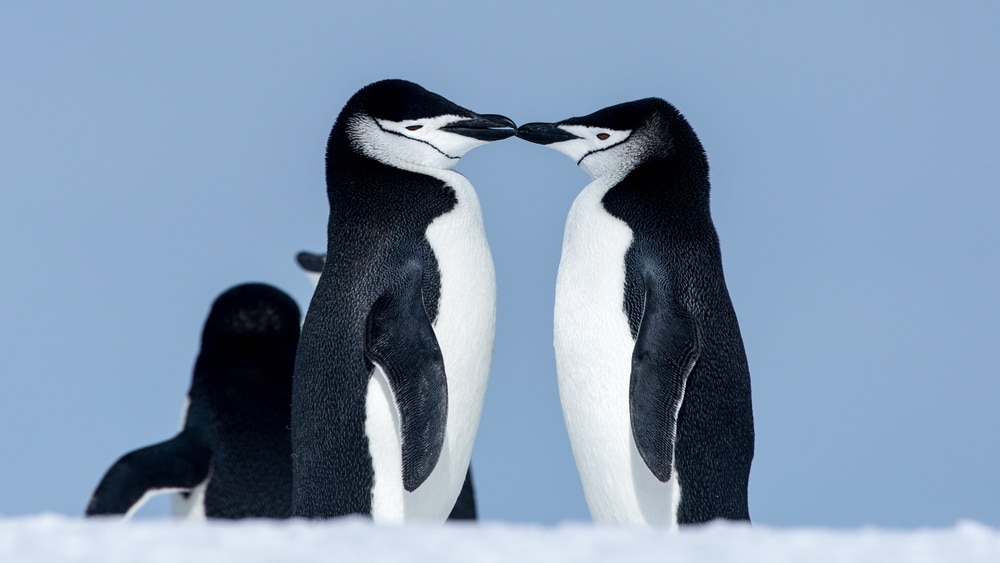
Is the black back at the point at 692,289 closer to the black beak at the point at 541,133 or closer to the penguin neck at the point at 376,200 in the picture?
the black beak at the point at 541,133

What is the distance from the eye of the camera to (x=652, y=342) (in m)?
4.23

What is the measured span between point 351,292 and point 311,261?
8.42 ft

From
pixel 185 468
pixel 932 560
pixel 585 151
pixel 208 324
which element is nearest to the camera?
pixel 932 560

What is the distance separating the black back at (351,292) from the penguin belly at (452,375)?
36 mm

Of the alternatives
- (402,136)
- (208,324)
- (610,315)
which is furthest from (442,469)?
(208,324)

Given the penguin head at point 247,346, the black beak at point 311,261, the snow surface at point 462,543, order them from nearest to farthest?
the snow surface at point 462,543 < the penguin head at point 247,346 < the black beak at point 311,261

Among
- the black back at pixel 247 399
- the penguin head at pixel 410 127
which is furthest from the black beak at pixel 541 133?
the black back at pixel 247 399

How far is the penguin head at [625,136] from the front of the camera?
4613 mm

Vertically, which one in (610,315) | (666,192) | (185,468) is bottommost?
(185,468)

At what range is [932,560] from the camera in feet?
6.57

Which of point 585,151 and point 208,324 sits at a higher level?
point 585,151

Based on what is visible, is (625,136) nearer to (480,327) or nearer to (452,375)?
(480,327)

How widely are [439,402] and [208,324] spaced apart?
2.22 m

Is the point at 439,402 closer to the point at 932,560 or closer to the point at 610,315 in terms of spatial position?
the point at 610,315
